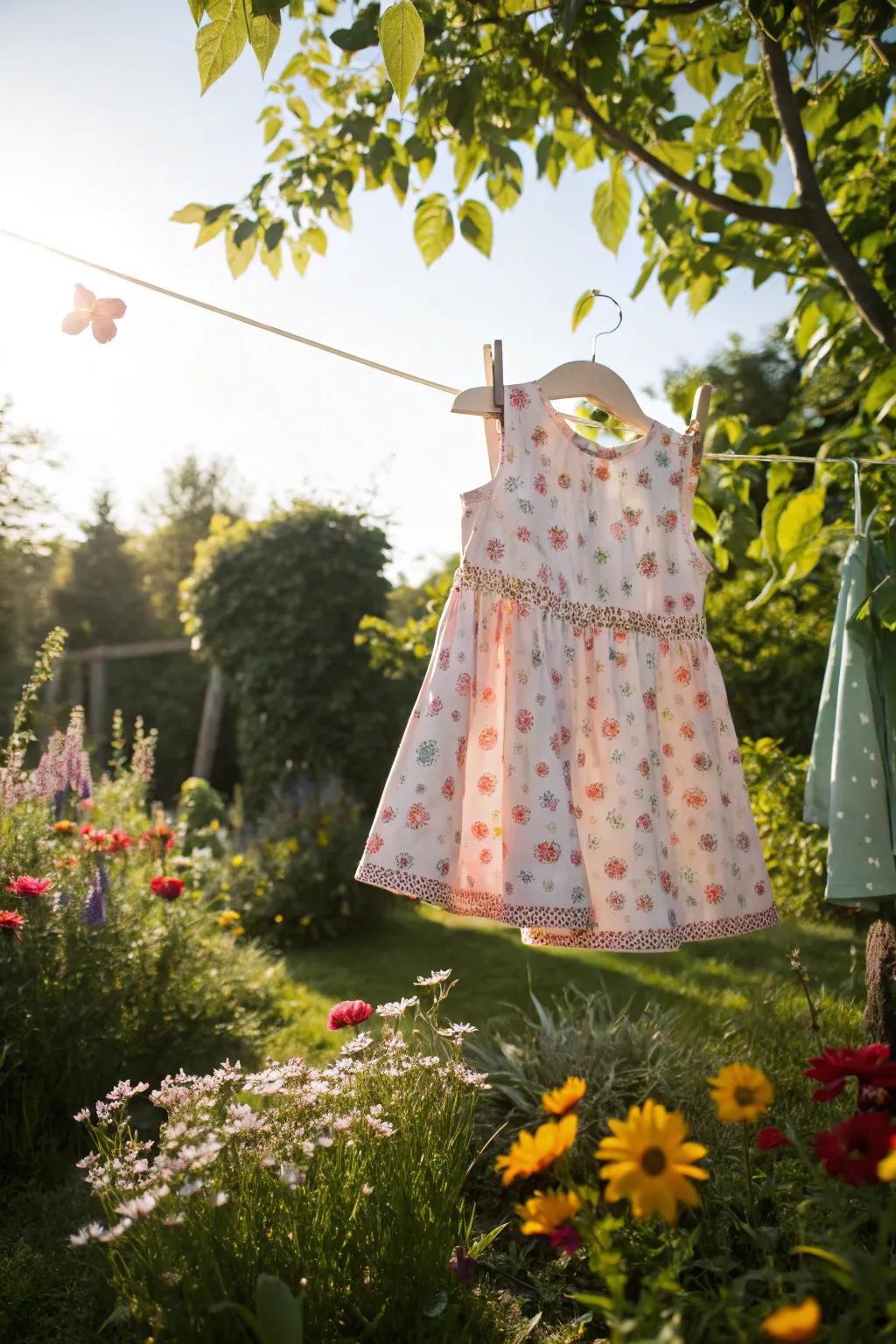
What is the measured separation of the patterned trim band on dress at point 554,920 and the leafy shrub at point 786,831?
9.47 feet

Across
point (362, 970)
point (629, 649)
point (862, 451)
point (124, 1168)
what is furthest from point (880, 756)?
point (362, 970)

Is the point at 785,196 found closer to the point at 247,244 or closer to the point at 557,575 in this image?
the point at 247,244

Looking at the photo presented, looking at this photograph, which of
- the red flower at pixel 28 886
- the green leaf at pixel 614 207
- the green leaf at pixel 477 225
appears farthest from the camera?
the green leaf at pixel 614 207

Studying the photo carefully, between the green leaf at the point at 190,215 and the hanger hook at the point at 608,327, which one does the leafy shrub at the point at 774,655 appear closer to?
the hanger hook at the point at 608,327

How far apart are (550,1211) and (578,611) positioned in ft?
3.98

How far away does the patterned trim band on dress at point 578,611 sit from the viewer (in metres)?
1.86

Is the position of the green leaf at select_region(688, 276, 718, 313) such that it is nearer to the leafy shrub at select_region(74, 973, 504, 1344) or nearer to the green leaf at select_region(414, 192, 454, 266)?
the green leaf at select_region(414, 192, 454, 266)

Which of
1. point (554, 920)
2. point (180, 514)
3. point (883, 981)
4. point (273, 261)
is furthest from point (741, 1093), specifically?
point (180, 514)

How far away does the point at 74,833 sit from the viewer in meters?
3.30

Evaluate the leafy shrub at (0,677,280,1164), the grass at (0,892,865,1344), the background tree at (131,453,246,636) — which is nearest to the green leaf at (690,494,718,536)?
the grass at (0,892,865,1344)

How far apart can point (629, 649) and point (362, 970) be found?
290 cm

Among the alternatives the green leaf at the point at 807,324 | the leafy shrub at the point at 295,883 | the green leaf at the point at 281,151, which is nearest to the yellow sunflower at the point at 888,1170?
the green leaf at the point at 807,324

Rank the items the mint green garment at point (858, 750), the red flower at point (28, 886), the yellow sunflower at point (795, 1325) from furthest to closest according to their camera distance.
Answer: the red flower at point (28, 886) < the mint green garment at point (858, 750) < the yellow sunflower at point (795, 1325)

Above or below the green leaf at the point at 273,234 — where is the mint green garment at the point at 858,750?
below
